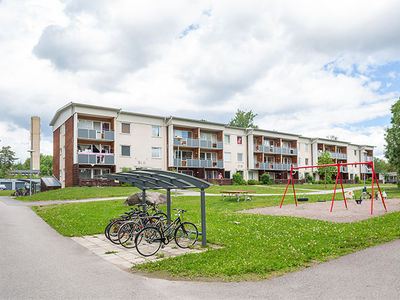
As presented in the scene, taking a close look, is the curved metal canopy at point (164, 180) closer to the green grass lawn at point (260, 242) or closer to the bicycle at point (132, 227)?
the bicycle at point (132, 227)

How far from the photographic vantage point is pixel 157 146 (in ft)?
132

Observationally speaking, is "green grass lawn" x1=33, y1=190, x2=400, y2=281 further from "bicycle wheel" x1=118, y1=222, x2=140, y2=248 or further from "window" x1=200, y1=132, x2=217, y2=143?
"window" x1=200, y1=132, x2=217, y2=143

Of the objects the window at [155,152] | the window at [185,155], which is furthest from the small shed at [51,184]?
the window at [185,155]

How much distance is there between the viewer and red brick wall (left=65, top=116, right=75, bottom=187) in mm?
33938

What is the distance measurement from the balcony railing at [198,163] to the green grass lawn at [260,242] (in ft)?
89.2

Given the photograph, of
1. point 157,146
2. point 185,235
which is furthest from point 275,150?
point 185,235

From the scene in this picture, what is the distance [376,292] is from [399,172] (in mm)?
36150

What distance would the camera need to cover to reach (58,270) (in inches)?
261

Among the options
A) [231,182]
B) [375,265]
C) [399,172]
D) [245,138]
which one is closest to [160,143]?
[231,182]

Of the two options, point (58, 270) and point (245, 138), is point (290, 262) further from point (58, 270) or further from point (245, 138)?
point (245, 138)

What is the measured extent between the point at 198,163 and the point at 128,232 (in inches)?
1310

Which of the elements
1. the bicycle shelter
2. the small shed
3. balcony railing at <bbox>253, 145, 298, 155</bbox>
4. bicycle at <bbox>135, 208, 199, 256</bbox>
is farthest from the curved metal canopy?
balcony railing at <bbox>253, 145, 298, 155</bbox>

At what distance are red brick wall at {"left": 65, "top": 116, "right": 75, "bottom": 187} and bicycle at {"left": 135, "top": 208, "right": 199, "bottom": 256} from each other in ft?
90.2

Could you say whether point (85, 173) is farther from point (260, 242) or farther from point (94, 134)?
point (260, 242)
